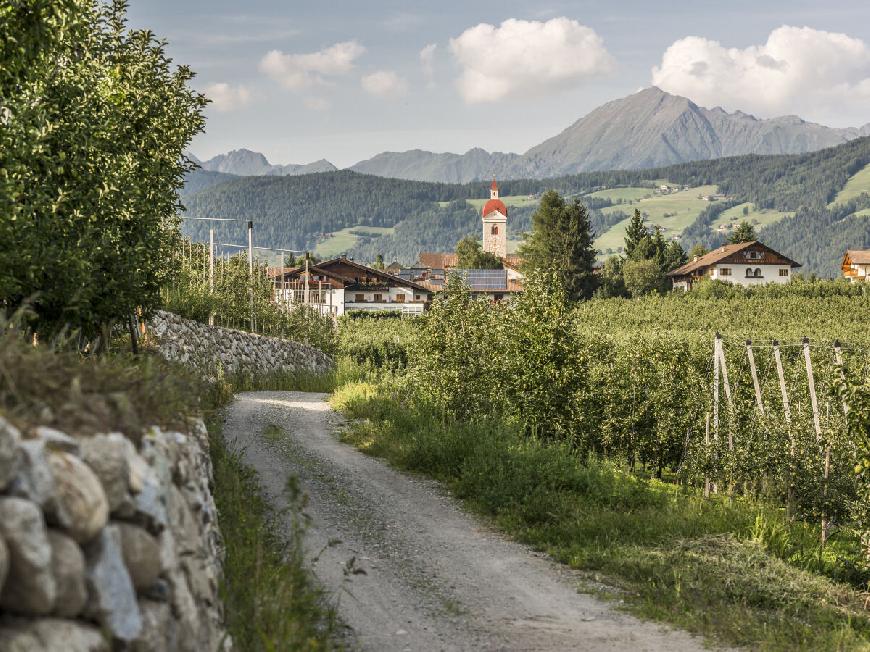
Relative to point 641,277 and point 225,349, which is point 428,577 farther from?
point 641,277

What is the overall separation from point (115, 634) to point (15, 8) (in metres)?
8.04

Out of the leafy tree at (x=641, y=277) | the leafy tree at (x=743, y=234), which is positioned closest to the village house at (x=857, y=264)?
the leafy tree at (x=743, y=234)

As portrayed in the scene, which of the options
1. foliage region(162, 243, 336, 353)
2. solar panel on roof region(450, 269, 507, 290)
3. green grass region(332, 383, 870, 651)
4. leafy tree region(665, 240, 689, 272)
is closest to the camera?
green grass region(332, 383, 870, 651)

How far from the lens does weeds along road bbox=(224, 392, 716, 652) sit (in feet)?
28.3

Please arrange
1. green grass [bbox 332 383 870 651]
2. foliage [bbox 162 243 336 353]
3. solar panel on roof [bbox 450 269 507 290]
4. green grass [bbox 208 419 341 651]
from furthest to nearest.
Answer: solar panel on roof [bbox 450 269 507 290] < foliage [bbox 162 243 336 353] < green grass [bbox 332 383 870 651] < green grass [bbox 208 419 341 651]

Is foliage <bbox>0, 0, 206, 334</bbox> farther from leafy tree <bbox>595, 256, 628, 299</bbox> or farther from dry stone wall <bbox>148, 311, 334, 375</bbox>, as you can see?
leafy tree <bbox>595, 256, 628, 299</bbox>

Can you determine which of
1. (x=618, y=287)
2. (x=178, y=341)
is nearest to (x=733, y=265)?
(x=618, y=287)

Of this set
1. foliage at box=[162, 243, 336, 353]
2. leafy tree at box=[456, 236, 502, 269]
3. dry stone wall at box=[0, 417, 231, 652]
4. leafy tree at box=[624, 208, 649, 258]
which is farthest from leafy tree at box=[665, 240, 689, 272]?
dry stone wall at box=[0, 417, 231, 652]

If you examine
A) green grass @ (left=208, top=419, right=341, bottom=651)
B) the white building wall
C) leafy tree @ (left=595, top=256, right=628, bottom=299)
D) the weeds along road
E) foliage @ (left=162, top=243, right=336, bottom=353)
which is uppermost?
the white building wall

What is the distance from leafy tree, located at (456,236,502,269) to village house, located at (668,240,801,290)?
96.7 feet

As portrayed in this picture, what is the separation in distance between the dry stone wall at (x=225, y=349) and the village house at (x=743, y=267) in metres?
82.7

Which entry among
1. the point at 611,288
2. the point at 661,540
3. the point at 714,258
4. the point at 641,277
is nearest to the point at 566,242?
the point at 611,288

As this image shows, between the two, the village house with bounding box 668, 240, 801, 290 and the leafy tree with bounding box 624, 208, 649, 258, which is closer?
the leafy tree with bounding box 624, 208, 649, 258

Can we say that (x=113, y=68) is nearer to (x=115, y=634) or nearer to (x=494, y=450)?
(x=494, y=450)
